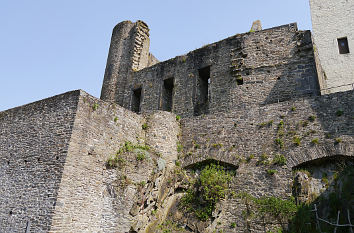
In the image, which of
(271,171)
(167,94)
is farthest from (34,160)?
(167,94)

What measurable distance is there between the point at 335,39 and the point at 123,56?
1223 cm

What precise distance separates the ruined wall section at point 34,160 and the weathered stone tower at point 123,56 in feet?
24.8

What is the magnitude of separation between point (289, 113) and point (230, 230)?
14.9 ft

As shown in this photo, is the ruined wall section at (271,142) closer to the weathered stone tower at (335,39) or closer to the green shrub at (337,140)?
the green shrub at (337,140)

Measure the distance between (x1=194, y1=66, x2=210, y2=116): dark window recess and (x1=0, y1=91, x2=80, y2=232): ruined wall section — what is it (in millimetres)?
6446

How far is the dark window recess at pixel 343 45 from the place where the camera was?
17750mm

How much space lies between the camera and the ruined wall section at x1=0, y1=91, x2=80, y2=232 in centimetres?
972

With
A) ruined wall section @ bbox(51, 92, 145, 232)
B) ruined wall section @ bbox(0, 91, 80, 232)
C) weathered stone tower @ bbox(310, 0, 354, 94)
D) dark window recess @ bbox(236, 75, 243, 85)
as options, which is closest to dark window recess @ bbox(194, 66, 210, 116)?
dark window recess @ bbox(236, 75, 243, 85)

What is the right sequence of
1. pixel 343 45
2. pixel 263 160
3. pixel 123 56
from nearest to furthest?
pixel 263 160 < pixel 343 45 < pixel 123 56

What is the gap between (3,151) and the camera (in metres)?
11.9

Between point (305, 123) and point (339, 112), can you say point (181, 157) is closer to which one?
point (305, 123)

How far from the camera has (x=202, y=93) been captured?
16344 millimetres

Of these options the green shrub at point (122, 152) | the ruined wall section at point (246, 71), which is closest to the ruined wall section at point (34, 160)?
the green shrub at point (122, 152)

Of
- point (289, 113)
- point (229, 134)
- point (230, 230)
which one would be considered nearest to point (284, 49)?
point (289, 113)
